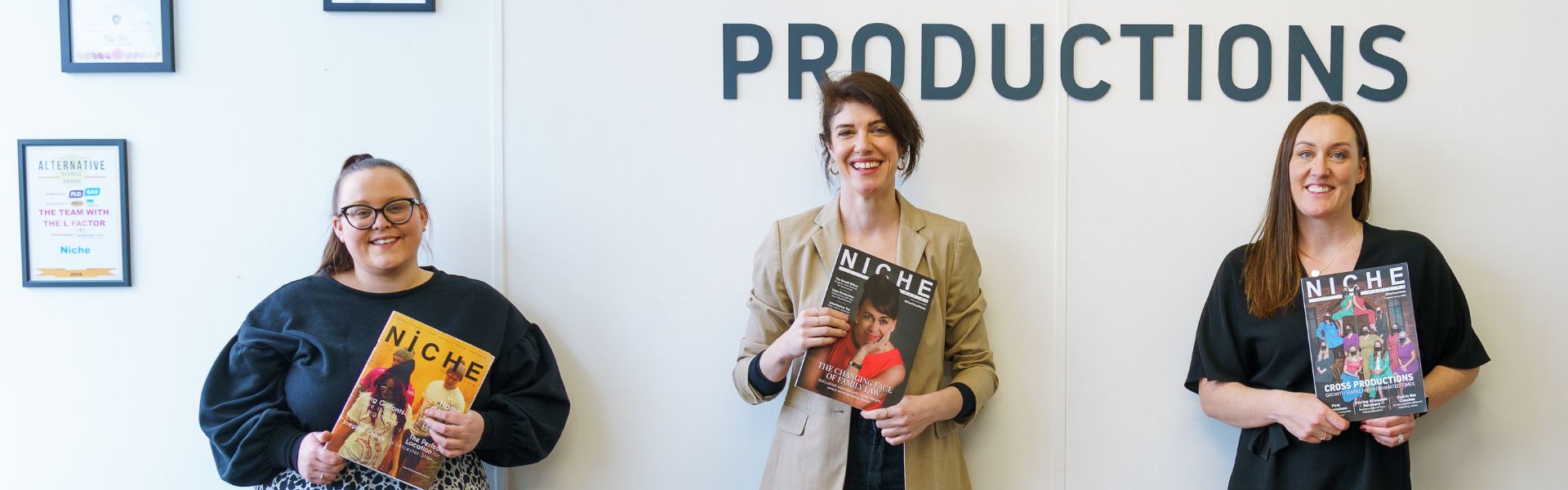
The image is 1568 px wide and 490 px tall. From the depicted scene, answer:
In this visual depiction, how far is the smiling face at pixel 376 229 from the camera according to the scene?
215cm

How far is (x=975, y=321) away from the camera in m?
2.33

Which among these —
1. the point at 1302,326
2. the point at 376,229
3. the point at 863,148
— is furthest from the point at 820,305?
the point at 1302,326

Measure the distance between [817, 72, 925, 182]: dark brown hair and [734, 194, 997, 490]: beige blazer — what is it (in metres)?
0.18

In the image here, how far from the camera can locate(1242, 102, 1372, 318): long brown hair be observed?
2.24 meters

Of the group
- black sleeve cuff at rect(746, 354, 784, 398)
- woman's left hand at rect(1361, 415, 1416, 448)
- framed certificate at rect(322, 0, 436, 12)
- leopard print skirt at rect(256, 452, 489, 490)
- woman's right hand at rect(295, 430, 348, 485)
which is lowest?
leopard print skirt at rect(256, 452, 489, 490)

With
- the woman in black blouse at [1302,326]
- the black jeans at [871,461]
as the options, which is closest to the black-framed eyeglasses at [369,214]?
the black jeans at [871,461]

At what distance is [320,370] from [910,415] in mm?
1337

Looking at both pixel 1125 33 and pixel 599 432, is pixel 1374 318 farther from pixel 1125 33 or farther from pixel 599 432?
pixel 599 432

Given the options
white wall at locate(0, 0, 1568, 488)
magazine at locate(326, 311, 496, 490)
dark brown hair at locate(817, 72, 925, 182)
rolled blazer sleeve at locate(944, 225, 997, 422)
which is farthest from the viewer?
white wall at locate(0, 0, 1568, 488)

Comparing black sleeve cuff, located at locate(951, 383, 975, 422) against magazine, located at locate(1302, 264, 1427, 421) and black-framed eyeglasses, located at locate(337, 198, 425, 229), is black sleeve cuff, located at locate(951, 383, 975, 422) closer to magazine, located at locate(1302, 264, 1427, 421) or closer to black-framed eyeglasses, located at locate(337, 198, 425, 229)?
magazine, located at locate(1302, 264, 1427, 421)

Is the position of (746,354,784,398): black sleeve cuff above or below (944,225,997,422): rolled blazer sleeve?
below

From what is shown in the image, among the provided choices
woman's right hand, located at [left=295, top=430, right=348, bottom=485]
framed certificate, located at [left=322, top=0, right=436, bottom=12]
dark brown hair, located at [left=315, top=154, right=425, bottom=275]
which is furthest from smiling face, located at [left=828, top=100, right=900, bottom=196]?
woman's right hand, located at [left=295, top=430, right=348, bottom=485]

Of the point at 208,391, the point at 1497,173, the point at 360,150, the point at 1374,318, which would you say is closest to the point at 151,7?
the point at 360,150

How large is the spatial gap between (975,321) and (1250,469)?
0.76 metres
